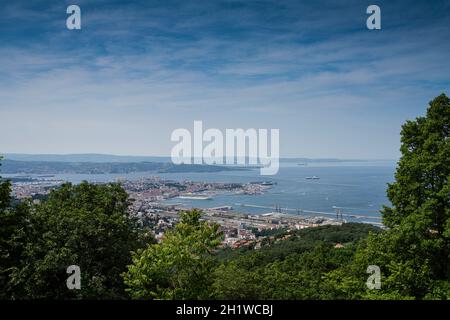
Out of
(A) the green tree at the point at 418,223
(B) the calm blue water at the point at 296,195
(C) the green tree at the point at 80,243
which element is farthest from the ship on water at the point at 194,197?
(A) the green tree at the point at 418,223

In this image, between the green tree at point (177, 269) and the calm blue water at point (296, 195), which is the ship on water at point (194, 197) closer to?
the calm blue water at point (296, 195)

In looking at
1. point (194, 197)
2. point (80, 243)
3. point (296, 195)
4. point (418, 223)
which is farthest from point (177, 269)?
point (296, 195)

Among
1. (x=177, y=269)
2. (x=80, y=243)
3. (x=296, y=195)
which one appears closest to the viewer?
(x=177, y=269)

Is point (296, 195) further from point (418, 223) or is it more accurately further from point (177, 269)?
point (177, 269)

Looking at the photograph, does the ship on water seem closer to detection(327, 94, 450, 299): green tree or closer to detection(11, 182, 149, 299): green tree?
detection(11, 182, 149, 299): green tree

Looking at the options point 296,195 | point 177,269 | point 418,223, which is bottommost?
point 296,195

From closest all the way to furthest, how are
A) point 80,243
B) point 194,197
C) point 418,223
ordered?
point 418,223 → point 80,243 → point 194,197
